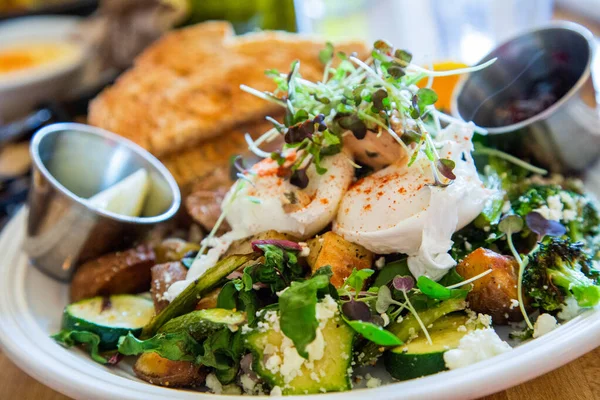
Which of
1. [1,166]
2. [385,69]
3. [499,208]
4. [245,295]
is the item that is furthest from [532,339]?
[1,166]

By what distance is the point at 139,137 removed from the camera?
3104 millimetres

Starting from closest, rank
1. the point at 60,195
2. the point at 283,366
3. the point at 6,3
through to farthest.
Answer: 1. the point at 283,366
2. the point at 60,195
3. the point at 6,3

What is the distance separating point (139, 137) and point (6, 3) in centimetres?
356

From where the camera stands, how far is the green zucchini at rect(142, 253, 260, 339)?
193cm

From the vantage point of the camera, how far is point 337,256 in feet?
6.02

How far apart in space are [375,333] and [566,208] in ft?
3.12

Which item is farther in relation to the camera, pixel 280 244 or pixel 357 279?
pixel 280 244

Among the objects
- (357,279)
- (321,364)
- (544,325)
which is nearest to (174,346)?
(321,364)

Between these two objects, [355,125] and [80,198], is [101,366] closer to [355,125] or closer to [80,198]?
[80,198]

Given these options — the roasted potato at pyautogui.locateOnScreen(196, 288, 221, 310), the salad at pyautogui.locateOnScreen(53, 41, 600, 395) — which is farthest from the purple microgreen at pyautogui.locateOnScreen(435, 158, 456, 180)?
the roasted potato at pyautogui.locateOnScreen(196, 288, 221, 310)

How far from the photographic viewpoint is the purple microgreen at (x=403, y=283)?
1.70 metres

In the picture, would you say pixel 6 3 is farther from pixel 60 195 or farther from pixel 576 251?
pixel 576 251

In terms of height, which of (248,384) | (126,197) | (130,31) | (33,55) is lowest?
(33,55)

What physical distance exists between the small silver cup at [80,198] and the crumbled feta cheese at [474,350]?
4.37 feet
